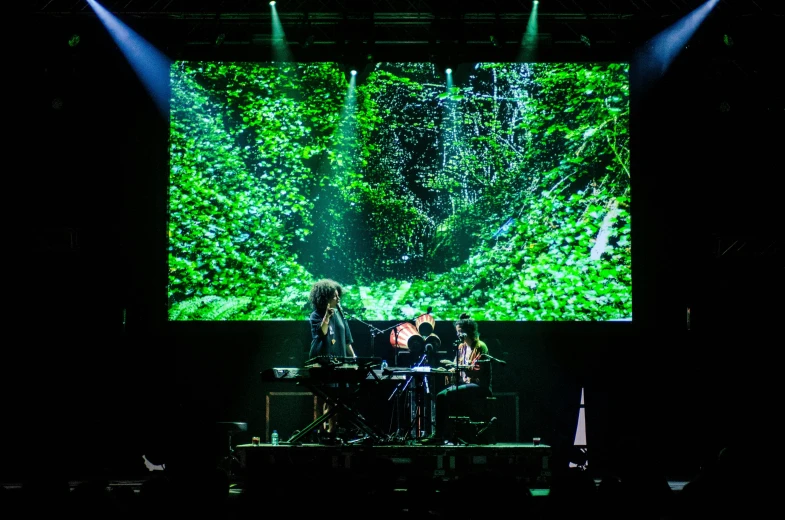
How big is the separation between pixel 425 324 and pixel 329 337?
3.53 ft

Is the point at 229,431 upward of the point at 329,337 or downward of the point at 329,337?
downward

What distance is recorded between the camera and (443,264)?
8.95m

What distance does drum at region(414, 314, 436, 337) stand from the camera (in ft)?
28.1

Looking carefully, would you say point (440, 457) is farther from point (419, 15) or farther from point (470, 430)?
point (419, 15)

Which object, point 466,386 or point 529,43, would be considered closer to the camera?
point 466,386

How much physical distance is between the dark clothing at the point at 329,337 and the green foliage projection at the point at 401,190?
2.22ft

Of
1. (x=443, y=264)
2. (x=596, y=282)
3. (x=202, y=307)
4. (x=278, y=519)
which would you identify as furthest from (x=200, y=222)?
(x=278, y=519)

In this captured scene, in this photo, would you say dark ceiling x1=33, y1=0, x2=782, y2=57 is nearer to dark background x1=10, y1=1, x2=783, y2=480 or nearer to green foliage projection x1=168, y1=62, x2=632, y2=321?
dark background x1=10, y1=1, x2=783, y2=480

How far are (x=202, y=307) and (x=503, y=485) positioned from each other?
5.88 metres

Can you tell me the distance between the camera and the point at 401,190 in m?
9.03

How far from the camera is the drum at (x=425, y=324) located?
8.55 m

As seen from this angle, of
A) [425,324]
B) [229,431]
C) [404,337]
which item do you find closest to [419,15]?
[425,324]
